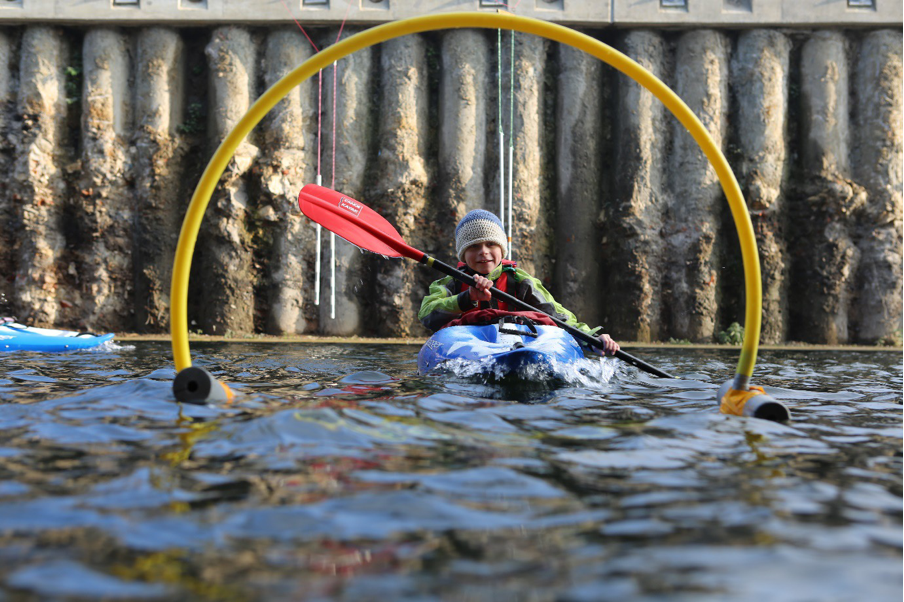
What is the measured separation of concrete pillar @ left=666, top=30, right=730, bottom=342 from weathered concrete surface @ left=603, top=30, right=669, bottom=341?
174 millimetres

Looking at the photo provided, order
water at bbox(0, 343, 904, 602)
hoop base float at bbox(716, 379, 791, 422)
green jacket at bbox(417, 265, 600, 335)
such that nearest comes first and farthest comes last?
water at bbox(0, 343, 904, 602)
hoop base float at bbox(716, 379, 791, 422)
green jacket at bbox(417, 265, 600, 335)

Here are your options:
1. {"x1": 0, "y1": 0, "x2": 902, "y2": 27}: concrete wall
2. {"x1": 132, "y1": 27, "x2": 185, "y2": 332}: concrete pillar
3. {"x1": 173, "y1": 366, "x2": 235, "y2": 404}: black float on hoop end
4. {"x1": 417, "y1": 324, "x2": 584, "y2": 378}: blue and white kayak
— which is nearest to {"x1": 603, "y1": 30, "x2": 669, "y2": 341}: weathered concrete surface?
{"x1": 0, "y1": 0, "x2": 902, "y2": 27}: concrete wall

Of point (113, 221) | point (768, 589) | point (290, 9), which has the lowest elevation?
point (768, 589)

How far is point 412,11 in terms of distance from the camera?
9.18 metres

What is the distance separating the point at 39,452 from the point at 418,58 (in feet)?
26.0

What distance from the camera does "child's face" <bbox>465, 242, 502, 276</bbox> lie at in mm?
4820

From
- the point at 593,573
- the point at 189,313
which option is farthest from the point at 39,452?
the point at 189,313

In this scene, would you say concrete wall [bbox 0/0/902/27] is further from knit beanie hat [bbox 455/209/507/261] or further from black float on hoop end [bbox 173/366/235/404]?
black float on hoop end [bbox 173/366/235/404]

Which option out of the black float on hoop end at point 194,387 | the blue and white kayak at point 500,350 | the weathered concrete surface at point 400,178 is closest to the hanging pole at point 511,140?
the weathered concrete surface at point 400,178

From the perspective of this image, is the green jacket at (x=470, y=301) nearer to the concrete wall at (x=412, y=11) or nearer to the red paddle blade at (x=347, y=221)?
the red paddle blade at (x=347, y=221)

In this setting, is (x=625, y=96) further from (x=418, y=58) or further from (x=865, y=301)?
(x=865, y=301)

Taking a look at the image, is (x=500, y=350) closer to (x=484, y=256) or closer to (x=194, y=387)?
(x=484, y=256)

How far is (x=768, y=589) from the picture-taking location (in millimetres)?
1196

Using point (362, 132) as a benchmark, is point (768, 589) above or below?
below
